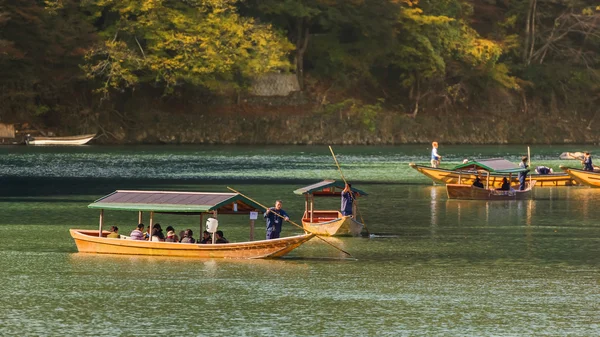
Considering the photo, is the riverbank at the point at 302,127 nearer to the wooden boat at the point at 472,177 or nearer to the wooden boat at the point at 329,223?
the wooden boat at the point at 472,177

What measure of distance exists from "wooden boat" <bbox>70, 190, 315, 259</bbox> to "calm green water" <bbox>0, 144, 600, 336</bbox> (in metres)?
0.38

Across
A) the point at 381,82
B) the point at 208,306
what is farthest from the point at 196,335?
the point at 381,82

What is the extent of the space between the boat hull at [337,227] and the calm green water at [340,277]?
0.76 meters

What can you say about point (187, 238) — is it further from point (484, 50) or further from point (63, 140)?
point (484, 50)

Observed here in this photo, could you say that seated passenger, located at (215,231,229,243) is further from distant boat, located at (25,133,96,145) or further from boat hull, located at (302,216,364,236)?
distant boat, located at (25,133,96,145)

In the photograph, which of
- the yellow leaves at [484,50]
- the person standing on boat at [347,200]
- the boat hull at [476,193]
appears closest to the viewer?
the person standing on boat at [347,200]

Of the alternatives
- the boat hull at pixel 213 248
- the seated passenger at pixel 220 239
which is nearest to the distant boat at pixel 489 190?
the seated passenger at pixel 220 239

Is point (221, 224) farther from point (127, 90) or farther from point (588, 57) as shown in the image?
point (588, 57)

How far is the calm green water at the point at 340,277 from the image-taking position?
84.7 ft

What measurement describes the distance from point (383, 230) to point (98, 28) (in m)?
64.5

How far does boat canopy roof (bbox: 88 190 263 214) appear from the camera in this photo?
34594mm

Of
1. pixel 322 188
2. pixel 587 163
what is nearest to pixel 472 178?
pixel 587 163

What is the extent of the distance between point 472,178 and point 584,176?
6.17 metres

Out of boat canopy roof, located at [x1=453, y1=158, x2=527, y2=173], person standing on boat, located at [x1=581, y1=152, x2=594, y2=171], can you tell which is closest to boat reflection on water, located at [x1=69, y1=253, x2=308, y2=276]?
boat canopy roof, located at [x1=453, y1=158, x2=527, y2=173]
